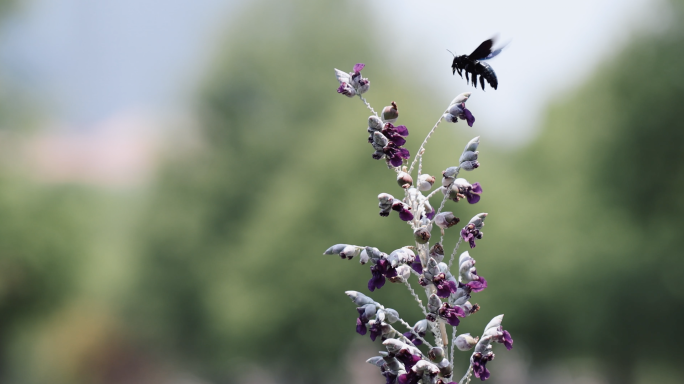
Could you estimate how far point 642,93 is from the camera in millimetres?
15656

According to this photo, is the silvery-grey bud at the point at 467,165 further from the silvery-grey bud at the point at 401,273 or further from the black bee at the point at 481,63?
the silvery-grey bud at the point at 401,273

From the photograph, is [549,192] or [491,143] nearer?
[549,192]

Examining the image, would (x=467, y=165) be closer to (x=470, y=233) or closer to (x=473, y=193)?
(x=473, y=193)

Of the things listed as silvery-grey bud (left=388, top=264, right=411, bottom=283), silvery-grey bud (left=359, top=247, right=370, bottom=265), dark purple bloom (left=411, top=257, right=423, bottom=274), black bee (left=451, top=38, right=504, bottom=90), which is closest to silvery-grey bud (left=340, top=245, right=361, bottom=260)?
silvery-grey bud (left=359, top=247, right=370, bottom=265)

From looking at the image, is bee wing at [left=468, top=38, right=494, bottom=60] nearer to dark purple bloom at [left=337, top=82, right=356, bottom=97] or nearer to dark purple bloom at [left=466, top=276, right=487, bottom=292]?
dark purple bloom at [left=337, top=82, right=356, bottom=97]

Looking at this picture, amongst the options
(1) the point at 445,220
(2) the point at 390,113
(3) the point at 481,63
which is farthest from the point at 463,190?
(3) the point at 481,63

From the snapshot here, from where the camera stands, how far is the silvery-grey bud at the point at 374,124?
3.12m

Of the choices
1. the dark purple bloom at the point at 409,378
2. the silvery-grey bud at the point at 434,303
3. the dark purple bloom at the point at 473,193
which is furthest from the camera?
the dark purple bloom at the point at 473,193

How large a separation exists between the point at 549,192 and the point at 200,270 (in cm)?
1249

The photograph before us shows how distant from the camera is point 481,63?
308 cm

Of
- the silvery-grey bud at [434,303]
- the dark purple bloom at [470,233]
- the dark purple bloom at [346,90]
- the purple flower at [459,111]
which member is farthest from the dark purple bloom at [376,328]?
the dark purple bloom at [346,90]

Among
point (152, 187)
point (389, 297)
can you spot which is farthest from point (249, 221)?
Answer: point (389, 297)

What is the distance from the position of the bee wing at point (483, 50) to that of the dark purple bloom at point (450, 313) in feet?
4.54

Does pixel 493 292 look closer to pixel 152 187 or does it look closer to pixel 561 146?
pixel 561 146
